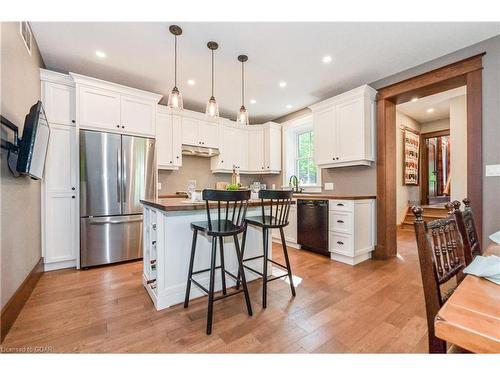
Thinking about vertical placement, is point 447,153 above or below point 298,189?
above

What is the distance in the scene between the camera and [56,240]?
275cm

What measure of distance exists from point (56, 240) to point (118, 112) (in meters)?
1.81

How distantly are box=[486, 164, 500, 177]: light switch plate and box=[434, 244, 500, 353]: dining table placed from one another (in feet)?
8.14

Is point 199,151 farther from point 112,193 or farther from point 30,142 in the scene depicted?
point 30,142

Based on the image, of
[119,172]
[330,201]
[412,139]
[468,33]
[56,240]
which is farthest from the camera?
[412,139]

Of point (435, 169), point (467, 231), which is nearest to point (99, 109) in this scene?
point (467, 231)

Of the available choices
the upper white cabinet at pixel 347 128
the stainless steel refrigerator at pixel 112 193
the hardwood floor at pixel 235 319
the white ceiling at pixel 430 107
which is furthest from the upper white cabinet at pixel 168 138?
the white ceiling at pixel 430 107

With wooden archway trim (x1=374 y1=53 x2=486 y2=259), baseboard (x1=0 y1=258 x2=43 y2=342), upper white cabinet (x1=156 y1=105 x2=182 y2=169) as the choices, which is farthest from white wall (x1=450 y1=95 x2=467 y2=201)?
baseboard (x1=0 y1=258 x2=43 y2=342)

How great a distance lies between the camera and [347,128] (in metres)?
3.31

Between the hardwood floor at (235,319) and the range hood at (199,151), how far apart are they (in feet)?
7.60

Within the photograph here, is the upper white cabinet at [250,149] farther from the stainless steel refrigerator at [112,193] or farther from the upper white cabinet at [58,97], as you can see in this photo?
the upper white cabinet at [58,97]

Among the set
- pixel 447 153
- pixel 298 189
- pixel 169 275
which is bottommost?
pixel 169 275

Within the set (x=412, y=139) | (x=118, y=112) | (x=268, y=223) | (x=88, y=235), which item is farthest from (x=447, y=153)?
(x=88, y=235)
